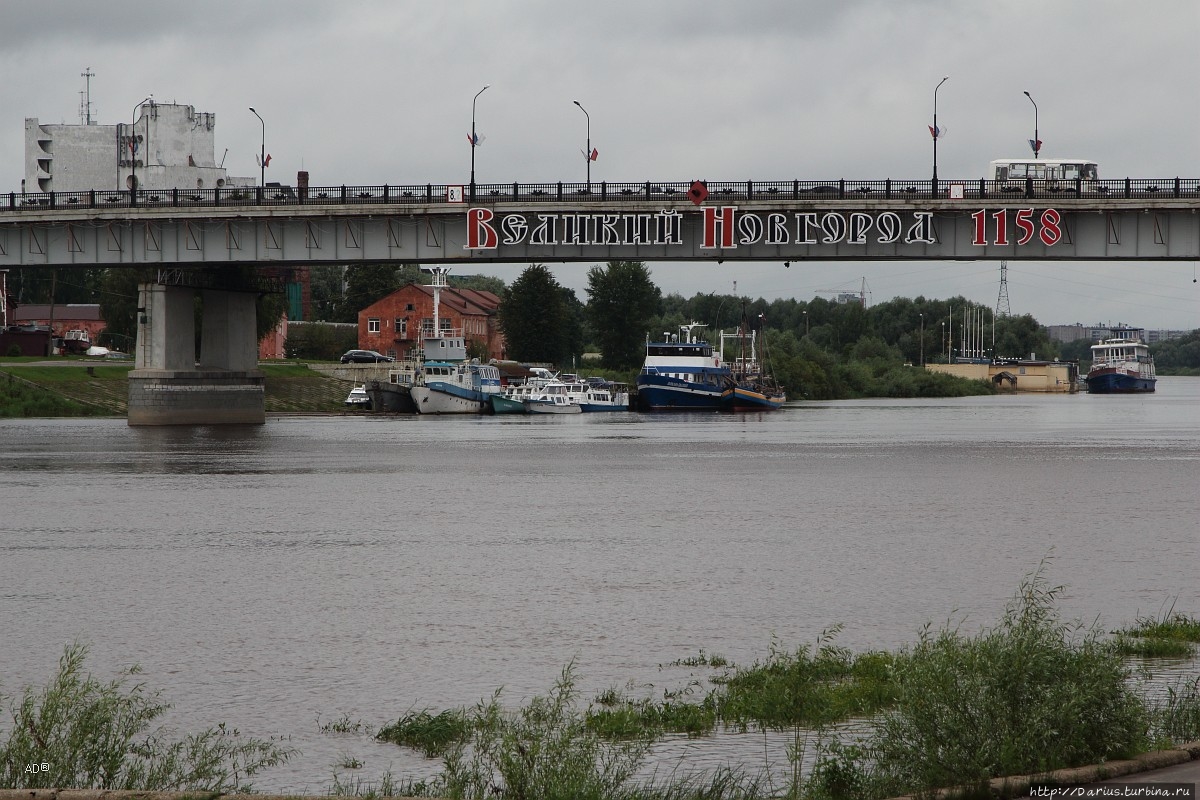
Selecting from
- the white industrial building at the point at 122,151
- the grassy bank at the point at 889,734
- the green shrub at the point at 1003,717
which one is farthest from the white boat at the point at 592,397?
the green shrub at the point at 1003,717

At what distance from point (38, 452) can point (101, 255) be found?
19.8 meters

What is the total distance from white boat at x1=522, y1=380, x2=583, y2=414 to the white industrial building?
47.8 metres

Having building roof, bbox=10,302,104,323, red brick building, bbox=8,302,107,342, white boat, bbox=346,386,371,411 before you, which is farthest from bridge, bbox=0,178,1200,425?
building roof, bbox=10,302,104,323

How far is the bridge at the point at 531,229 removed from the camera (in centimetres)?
6259

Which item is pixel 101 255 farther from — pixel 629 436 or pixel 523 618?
pixel 523 618

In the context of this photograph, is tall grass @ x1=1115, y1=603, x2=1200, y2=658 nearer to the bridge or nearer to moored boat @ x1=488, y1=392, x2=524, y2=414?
the bridge

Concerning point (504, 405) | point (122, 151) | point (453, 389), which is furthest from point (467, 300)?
point (453, 389)

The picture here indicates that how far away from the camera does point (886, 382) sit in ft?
583

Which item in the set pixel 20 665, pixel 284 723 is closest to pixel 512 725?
pixel 284 723

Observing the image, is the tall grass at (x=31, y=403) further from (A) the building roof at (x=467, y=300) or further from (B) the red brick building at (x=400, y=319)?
(B) the red brick building at (x=400, y=319)

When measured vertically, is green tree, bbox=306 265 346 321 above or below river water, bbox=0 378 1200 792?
above

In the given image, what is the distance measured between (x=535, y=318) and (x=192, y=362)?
82444 mm

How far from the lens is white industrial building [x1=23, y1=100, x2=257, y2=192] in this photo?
5925 inches

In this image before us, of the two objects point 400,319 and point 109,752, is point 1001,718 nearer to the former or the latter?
point 109,752
